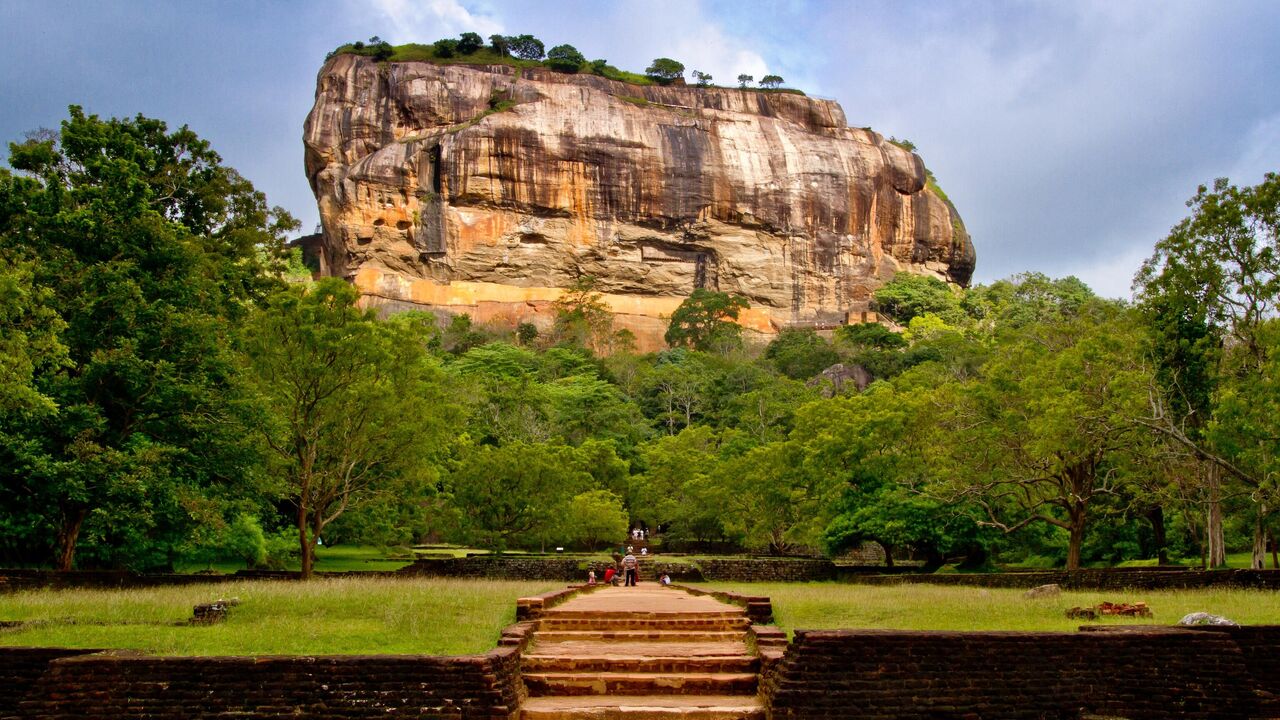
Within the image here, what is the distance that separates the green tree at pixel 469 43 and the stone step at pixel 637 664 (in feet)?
264

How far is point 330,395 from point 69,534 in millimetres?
5777

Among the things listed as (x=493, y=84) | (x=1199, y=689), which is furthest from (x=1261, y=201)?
(x=493, y=84)

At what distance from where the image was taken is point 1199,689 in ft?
27.2

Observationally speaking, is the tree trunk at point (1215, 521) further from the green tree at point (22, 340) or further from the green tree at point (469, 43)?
the green tree at point (469, 43)

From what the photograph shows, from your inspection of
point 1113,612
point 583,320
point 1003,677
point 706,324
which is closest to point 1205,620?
point 1113,612

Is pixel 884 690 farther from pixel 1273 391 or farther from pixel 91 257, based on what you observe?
pixel 91 257

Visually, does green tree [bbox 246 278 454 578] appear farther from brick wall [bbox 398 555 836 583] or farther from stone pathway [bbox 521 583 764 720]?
stone pathway [bbox 521 583 764 720]

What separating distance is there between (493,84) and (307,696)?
73907 mm

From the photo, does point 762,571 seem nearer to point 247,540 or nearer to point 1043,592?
point 1043,592

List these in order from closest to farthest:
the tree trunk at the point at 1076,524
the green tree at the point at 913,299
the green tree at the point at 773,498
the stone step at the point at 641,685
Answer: the stone step at the point at 641,685 < the tree trunk at the point at 1076,524 < the green tree at the point at 773,498 < the green tree at the point at 913,299

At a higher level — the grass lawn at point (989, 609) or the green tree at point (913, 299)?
the green tree at point (913, 299)

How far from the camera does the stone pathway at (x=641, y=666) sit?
8445 mm

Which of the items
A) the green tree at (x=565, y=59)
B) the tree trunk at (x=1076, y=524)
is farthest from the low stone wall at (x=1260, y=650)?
the green tree at (x=565, y=59)

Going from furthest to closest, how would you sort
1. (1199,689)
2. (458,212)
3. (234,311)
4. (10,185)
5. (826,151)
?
(826,151) < (458,212) < (234,311) < (10,185) < (1199,689)
